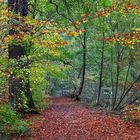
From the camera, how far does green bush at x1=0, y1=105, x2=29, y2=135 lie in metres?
8.85

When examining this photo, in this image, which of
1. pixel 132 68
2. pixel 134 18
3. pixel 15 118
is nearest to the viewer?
pixel 15 118

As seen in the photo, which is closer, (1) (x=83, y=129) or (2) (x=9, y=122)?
(2) (x=9, y=122)

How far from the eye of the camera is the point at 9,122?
9.05 meters

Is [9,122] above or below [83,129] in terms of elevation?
above

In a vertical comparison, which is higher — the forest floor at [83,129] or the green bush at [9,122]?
the green bush at [9,122]

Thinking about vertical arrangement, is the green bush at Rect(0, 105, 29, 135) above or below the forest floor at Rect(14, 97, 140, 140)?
above

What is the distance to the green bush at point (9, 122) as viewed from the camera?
8.85 metres

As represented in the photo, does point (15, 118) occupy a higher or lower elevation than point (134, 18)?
lower

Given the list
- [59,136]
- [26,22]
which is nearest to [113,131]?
[59,136]

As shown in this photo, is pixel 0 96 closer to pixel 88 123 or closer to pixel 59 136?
pixel 59 136

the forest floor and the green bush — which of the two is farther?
the forest floor

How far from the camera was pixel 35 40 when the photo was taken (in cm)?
1094

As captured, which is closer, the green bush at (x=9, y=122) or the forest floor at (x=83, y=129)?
the green bush at (x=9, y=122)

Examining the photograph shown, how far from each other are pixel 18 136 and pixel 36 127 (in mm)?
2036
